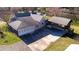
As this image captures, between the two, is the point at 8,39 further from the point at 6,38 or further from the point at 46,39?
the point at 46,39

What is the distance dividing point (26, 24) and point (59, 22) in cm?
32

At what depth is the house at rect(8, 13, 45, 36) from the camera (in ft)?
7.97

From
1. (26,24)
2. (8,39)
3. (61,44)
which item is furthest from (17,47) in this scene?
(61,44)

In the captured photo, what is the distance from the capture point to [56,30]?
245 centimetres

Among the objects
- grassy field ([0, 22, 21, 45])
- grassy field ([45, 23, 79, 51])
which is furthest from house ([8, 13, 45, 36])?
grassy field ([45, 23, 79, 51])

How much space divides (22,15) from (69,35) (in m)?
0.50

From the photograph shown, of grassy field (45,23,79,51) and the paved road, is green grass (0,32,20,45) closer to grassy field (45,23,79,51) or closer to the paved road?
the paved road

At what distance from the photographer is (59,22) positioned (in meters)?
2.46

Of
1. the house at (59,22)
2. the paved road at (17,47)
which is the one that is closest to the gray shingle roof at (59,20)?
the house at (59,22)

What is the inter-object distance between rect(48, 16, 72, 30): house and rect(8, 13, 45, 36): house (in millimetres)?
89

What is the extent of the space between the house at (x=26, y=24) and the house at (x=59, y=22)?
89 millimetres
